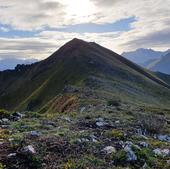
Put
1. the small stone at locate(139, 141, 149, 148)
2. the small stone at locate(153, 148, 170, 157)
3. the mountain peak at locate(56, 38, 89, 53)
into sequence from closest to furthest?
the small stone at locate(153, 148, 170, 157)
the small stone at locate(139, 141, 149, 148)
the mountain peak at locate(56, 38, 89, 53)

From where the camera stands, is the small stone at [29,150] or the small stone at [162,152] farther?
the small stone at [162,152]

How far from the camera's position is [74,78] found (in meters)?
104

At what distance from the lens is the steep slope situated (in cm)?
9464

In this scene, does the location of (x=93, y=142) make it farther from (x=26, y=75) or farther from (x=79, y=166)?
(x=26, y=75)

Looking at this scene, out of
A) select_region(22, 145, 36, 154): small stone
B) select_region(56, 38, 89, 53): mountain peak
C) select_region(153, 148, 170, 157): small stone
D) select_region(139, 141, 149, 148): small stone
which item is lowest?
select_region(153, 148, 170, 157): small stone

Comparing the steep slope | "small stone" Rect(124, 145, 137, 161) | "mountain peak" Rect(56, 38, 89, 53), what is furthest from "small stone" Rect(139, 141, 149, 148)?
"mountain peak" Rect(56, 38, 89, 53)

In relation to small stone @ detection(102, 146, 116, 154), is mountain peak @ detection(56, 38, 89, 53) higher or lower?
higher

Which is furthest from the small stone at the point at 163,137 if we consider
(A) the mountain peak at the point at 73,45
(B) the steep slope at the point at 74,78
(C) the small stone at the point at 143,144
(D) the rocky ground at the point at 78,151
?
(A) the mountain peak at the point at 73,45

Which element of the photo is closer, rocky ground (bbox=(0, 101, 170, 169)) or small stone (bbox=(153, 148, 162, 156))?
rocky ground (bbox=(0, 101, 170, 169))

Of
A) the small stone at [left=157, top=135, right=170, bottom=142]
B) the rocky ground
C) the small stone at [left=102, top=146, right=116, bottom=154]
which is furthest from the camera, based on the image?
the small stone at [left=157, top=135, right=170, bottom=142]

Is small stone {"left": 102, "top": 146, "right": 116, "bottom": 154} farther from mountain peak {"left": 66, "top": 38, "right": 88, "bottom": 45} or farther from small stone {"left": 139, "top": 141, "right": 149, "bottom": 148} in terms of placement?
mountain peak {"left": 66, "top": 38, "right": 88, "bottom": 45}

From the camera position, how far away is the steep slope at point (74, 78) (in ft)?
310

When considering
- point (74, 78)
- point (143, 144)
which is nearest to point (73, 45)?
point (74, 78)

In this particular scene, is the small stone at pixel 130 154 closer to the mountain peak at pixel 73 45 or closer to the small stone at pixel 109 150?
the small stone at pixel 109 150
